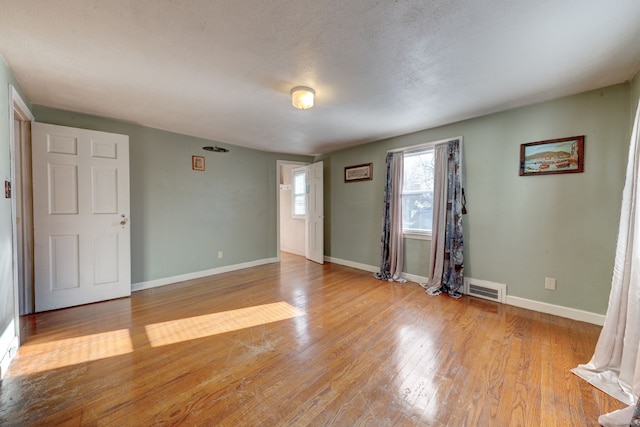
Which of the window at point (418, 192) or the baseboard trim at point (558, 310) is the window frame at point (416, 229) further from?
the baseboard trim at point (558, 310)

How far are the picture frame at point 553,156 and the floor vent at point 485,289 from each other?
133cm

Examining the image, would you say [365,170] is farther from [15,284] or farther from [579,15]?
[15,284]

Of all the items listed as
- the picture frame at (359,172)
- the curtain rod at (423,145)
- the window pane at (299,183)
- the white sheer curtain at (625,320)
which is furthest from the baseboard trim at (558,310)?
the window pane at (299,183)

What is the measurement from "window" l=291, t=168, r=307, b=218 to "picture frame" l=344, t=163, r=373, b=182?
152cm

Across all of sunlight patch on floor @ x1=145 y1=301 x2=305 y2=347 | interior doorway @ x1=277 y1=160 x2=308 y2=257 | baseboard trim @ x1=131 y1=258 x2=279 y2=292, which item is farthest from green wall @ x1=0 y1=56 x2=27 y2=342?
interior doorway @ x1=277 y1=160 x2=308 y2=257

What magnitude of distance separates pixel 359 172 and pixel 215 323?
128 inches

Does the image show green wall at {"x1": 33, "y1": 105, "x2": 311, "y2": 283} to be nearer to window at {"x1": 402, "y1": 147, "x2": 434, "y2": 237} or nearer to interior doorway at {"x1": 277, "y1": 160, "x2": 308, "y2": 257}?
interior doorway at {"x1": 277, "y1": 160, "x2": 308, "y2": 257}

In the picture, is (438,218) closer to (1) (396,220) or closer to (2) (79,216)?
(1) (396,220)

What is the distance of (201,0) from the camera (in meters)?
1.33

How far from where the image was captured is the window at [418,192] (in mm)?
3586

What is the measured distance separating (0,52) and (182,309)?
8.37 feet


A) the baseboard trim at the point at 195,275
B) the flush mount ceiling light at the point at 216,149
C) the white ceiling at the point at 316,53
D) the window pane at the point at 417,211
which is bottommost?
the baseboard trim at the point at 195,275

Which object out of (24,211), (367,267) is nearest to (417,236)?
(367,267)

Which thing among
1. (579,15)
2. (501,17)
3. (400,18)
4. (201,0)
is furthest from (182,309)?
(579,15)
